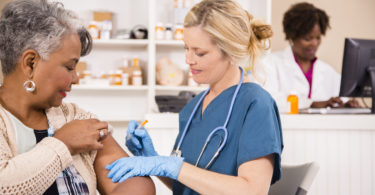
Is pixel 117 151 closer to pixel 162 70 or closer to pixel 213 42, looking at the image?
pixel 213 42

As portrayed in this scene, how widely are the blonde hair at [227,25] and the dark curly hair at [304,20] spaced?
6.21 feet

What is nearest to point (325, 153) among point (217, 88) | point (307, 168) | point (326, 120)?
point (326, 120)

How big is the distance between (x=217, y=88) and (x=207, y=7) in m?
0.29

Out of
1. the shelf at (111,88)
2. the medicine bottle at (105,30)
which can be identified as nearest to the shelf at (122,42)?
the medicine bottle at (105,30)

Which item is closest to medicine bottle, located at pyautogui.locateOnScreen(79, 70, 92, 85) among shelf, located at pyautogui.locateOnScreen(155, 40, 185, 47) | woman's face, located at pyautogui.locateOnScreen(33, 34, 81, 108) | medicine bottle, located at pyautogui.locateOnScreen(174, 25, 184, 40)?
shelf, located at pyautogui.locateOnScreen(155, 40, 185, 47)

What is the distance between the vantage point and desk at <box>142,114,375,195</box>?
2.00 m

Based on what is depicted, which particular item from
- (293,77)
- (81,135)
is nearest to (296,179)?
(81,135)

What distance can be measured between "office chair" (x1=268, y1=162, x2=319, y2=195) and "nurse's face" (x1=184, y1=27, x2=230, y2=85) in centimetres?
43

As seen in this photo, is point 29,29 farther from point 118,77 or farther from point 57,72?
point 118,77

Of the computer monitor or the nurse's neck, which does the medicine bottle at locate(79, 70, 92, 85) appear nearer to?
the nurse's neck

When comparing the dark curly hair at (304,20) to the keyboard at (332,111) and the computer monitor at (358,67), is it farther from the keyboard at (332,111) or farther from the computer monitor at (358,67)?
the keyboard at (332,111)

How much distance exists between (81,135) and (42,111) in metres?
0.18

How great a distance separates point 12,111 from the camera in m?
1.08

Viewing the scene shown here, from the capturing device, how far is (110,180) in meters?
1.19
